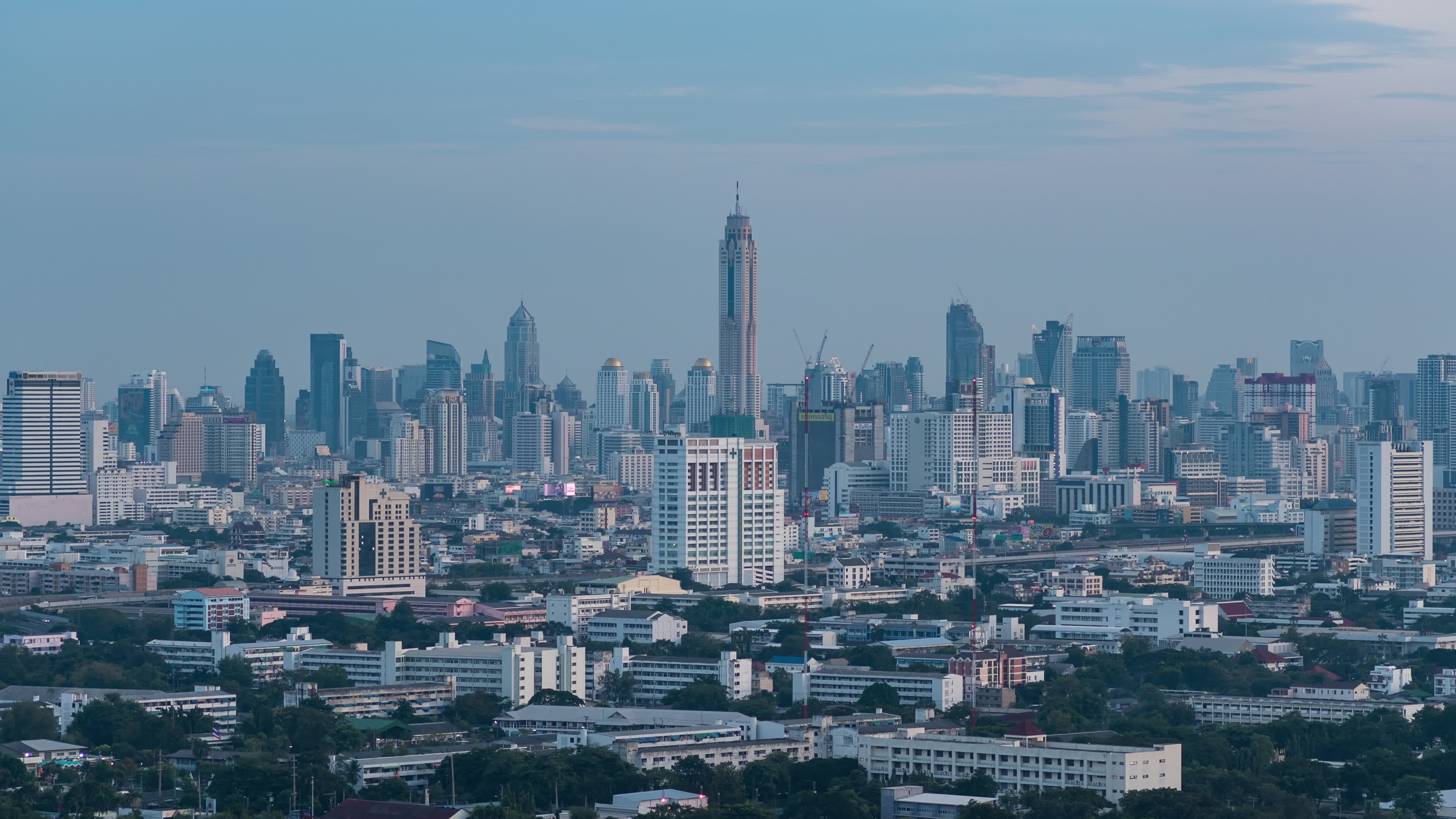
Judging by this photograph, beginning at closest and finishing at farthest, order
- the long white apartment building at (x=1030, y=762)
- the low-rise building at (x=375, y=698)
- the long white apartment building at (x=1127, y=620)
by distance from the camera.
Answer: the long white apartment building at (x=1030, y=762)
the low-rise building at (x=375, y=698)
the long white apartment building at (x=1127, y=620)

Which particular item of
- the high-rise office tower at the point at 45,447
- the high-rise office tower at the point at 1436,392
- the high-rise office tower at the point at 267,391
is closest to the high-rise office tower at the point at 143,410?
the high-rise office tower at the point at 267,391

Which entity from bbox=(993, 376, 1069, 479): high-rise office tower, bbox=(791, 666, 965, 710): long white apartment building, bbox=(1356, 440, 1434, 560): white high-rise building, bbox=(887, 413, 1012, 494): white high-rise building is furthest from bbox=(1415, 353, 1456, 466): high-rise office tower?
bbox=(791, 666, 965, 710): long white apartment building

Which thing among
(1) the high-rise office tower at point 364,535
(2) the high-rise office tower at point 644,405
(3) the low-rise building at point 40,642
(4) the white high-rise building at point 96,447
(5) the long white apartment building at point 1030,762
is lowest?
(3) the low-rise building at point 40,642

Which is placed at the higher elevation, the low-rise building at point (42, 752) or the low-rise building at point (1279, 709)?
the low-rise building at point (1279, 709)

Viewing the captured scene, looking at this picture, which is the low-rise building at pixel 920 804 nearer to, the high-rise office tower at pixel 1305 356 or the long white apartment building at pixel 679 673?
the long white apartment building at pixel 679 673

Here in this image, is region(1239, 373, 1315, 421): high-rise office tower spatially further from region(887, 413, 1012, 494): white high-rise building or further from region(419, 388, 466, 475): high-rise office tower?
region(419, 388, 466, 475): high-rise office tower

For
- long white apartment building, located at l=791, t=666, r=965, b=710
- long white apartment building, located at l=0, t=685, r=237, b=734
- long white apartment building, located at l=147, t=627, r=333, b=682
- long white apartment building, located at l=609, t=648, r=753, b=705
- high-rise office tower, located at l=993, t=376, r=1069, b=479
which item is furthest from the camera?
high-rise office tower, located at l=993, t=376, r=1069, b=479
